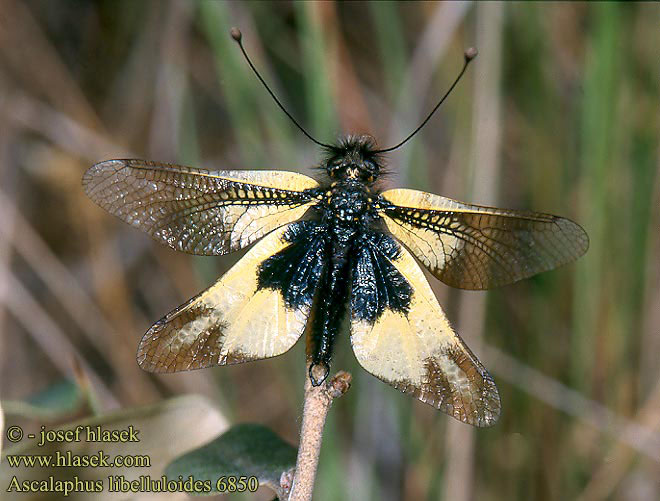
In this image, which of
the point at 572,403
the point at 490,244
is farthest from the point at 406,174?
the point at 490,244

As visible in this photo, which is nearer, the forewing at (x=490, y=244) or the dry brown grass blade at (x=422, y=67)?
the forewing at (x=490, y=244)

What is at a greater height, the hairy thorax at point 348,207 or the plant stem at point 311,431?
the hairy thorax at point 348,207

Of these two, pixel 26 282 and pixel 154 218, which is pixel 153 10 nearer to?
pixel 26 282

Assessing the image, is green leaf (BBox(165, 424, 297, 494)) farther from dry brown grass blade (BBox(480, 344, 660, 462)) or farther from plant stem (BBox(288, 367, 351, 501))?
dry brown grass blade (BBox(480, 344, 660, 462))

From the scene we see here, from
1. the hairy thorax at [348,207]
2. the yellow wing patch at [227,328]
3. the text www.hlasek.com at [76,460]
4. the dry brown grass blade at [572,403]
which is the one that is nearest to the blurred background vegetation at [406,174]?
the dry brown grass blade at [572,403]

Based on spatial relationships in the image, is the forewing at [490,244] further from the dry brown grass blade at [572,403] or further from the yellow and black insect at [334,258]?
the dry brown grass blade at [572,403]

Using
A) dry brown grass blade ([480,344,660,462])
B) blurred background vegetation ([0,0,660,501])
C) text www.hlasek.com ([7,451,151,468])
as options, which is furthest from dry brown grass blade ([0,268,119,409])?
text www.hlasek.com ([7,451,151,468])

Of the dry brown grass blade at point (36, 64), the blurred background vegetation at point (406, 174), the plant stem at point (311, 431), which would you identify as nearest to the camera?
the plant stem at point (311, 431)

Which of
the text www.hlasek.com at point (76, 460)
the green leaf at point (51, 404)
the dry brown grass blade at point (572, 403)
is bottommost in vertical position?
the text www.hlasek.com at point (76, 460)
